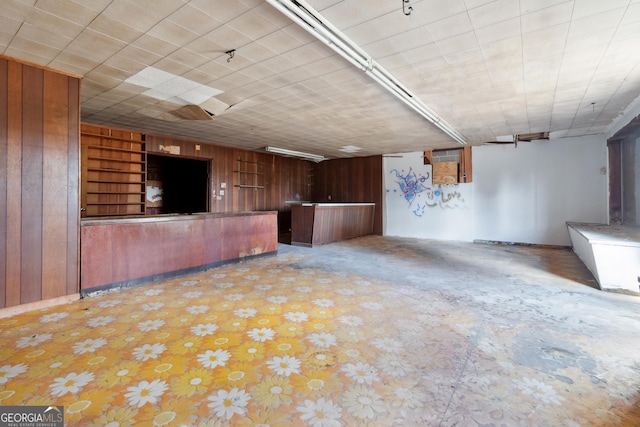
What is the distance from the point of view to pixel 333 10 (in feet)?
7.27

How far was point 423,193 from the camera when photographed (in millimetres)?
8359

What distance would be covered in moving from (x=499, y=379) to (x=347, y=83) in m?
3.33

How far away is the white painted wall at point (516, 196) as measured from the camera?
6.38 meters

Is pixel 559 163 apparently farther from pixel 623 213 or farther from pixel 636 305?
pixel 636 305

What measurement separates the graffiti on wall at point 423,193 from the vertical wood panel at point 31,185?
789 centimetres

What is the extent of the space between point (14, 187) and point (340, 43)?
351cm

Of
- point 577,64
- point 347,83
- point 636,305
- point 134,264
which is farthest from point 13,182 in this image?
point 636,305

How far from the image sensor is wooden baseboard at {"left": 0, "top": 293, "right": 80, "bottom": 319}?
278cm

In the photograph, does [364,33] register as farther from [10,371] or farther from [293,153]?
[293,153]

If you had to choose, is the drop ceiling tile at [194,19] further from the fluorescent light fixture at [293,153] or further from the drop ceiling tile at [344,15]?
the fluorescent light fixture at [293,153]

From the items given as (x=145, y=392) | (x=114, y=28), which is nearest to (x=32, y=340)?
(x=145, y=392)

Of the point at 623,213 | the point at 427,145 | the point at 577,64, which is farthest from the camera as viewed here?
the point at 427,145

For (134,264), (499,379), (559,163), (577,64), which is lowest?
(499,379)

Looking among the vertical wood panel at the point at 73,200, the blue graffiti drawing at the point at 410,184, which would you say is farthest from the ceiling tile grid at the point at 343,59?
the blue graffiti drawing at the point at 410,184
